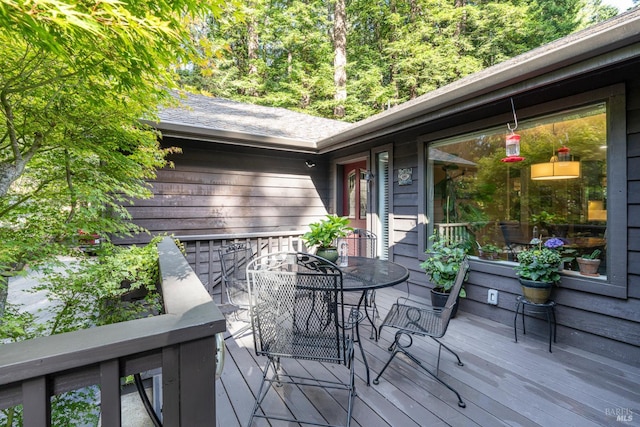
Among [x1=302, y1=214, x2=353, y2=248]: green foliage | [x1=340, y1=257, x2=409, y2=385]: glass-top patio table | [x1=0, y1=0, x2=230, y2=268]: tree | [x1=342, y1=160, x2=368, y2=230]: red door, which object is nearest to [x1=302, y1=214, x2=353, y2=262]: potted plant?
[x1=302, y1=214, x2=353, y2=248]: green foliage

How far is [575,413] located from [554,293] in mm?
1273

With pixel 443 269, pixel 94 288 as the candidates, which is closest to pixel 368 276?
pixel 443 269

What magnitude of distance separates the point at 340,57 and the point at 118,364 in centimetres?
1162

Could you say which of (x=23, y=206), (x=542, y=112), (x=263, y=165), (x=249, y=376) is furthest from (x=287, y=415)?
(x=263, y=165)

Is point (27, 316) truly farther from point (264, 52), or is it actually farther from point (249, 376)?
point (264, 52)

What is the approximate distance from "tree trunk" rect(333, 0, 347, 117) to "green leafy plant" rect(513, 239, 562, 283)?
8960mm

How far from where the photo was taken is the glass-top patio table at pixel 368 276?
2125 mm

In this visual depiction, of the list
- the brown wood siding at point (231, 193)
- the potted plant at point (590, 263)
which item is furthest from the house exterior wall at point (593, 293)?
the brown wood siding at point (231, 193)

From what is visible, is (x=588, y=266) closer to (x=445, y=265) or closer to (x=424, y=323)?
(x=445, y=265)

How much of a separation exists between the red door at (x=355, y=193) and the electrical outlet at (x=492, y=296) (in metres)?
2.42

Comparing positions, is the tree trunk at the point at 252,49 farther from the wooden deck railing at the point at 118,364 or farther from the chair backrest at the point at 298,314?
the wooden deck railing at the point at 118,364

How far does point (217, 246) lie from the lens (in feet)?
13.4

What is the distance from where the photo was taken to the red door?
5488 mm

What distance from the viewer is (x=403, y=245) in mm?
4367
